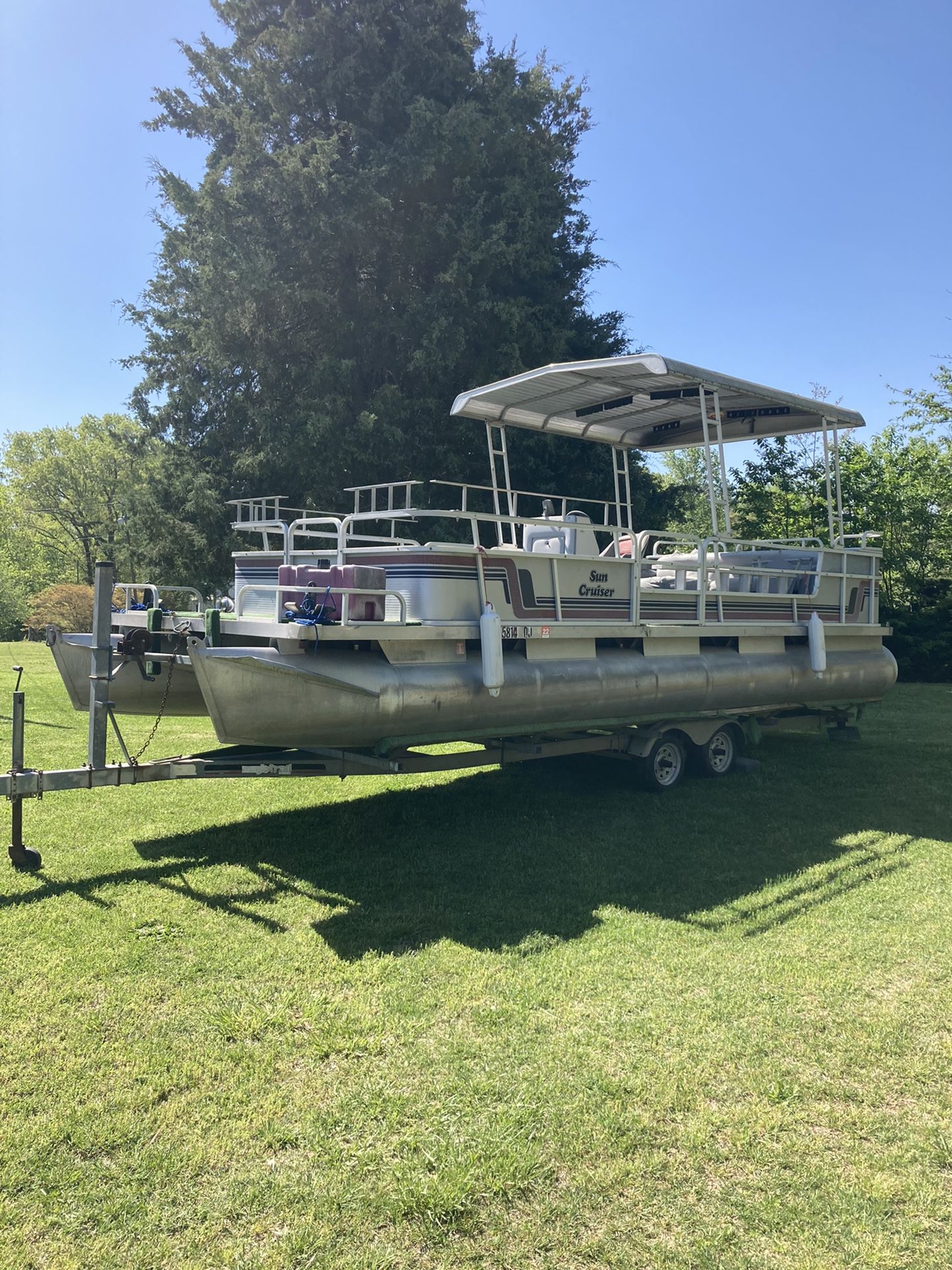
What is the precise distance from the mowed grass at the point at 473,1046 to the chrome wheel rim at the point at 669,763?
1237 mm

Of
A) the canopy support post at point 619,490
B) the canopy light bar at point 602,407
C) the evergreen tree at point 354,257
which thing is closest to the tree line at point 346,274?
the evergreen tree at point 354,257

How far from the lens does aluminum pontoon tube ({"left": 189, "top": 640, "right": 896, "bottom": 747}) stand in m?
5.48

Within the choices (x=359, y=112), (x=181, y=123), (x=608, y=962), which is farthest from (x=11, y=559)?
(x=608, y=962)

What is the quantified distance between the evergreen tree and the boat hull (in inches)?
374

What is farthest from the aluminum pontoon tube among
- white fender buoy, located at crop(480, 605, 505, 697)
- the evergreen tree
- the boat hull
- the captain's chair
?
the evergreen tree

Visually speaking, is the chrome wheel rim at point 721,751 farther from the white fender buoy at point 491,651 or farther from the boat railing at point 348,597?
the boat railing at point 348,597

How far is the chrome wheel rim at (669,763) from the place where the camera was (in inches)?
333

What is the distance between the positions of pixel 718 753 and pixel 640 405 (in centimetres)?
383

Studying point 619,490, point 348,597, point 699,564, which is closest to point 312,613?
point 348,597

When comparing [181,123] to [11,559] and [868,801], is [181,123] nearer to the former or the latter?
[868,801]

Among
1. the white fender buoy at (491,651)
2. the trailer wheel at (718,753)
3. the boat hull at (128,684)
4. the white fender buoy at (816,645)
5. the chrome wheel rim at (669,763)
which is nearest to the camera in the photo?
the white fender buoy at (491,651)

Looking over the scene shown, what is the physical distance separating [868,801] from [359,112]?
16.3 meters

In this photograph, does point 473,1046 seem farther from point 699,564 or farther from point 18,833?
point 699,564

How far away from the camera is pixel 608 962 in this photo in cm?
466
